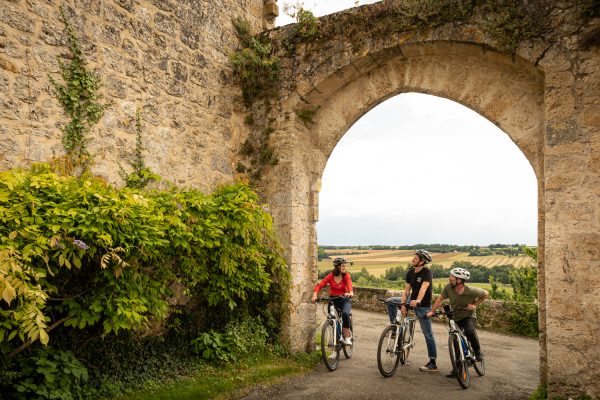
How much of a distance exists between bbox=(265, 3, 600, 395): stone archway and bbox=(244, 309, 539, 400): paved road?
2.54 ft

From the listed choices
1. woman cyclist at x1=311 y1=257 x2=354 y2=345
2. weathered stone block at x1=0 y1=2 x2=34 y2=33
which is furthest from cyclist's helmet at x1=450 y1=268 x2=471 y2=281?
weathered stone block at x1=0 y1=2 x2=34 y2=33

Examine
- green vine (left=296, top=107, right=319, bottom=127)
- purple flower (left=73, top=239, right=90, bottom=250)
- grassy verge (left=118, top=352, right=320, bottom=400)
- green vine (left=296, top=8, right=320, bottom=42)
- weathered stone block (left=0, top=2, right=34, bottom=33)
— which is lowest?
grassy verge (left=118, top=352, right=320, bottom=400)

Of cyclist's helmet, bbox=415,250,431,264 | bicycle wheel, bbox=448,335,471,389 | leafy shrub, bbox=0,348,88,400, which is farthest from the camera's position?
cyclist's helmet, bbox=415,250,431,264

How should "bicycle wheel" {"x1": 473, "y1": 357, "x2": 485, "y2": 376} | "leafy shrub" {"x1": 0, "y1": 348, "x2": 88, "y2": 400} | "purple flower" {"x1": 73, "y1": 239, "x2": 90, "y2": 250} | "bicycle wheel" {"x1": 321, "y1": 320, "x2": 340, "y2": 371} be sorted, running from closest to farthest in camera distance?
"purple flower" {"x1": 73, "y1": 239, "x2": 90, "y2": 250} → "leafy shrub" {"x1": 0, "y1": 348, "x2": 88, "y2": 400} → "bicycle wheel" {"x1": 321, "y1": 320, "x2": 340, "y2": 371} → "bicycle wheel" {"x1": 473, "y1": 357, "x2": 485, "y2": 376}

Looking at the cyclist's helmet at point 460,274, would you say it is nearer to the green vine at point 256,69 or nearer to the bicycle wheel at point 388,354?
the bicycle wheel at point 388,354

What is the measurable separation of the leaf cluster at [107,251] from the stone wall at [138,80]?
48cm

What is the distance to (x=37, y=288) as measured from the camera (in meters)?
3.39

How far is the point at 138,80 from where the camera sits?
5.33 m

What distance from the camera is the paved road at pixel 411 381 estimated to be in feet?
17.2

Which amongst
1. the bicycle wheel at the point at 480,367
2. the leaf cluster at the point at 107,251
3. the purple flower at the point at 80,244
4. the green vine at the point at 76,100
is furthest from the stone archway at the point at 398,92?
the purple flower at the point at 80,244

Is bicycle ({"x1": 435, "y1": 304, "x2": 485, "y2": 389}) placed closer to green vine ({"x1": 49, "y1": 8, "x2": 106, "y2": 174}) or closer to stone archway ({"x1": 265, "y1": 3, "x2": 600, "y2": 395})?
stone archway ({"x1": 265, "y1": 3, "x2": 600, "y2": 395})

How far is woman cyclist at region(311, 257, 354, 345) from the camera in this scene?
6.62m

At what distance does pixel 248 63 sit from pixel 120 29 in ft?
6.49

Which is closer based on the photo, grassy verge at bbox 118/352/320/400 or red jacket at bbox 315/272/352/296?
grassy verge at bbox 118/352/320/400
